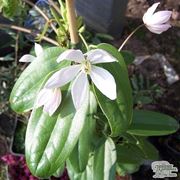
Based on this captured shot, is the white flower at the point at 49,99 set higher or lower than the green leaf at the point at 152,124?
higher

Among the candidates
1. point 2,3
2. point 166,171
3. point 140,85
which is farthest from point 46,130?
point 140,85

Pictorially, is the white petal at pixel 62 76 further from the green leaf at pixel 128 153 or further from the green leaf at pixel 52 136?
the green leaf at pixel 128 153

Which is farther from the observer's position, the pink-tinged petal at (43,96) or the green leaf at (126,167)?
the green leaf at (126,167)

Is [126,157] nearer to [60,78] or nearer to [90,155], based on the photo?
[90,155]

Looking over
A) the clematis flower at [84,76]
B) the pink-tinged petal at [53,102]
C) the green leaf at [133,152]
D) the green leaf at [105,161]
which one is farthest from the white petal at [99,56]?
the green leaf at [133,152]

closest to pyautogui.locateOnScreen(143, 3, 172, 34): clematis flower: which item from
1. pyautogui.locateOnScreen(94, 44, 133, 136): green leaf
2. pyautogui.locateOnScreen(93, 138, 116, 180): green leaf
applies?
pyautogui.locateOnScreen(94, 44, 133, 136): green leaf

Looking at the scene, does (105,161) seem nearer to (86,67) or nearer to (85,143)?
(85,143)
